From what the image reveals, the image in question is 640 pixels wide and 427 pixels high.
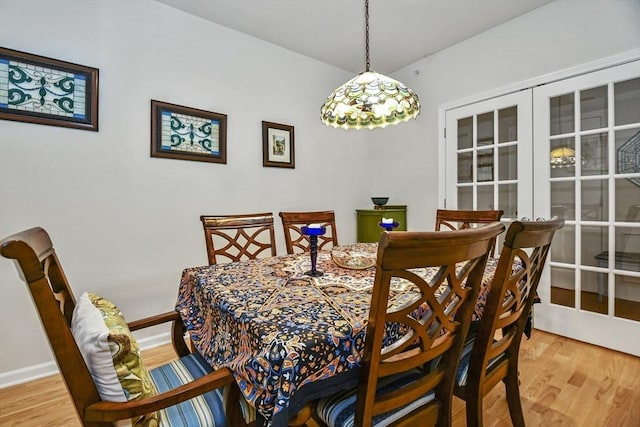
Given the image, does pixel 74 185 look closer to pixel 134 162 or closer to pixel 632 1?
pixel 134 162

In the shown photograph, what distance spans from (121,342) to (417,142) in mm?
3314

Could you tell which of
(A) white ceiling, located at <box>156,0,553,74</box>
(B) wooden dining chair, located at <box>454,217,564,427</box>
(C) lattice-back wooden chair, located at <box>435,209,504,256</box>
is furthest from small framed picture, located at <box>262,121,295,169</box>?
(B) wooden dining chair, located at <box>454,217,564,427</box>

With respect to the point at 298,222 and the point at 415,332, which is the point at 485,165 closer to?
the point at 298,222

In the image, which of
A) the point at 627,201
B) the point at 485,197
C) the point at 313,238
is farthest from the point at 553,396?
the point at 485,197

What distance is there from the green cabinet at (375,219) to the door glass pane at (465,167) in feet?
2.26

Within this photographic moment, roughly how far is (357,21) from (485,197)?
1.97m

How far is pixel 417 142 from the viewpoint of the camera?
3.46 metres

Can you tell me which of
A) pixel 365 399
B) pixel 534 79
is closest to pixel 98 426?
pixel 365 399

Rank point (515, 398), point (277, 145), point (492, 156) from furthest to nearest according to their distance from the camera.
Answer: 1. point (277, 145)
2. point (492, 156)
3. point (515, 398)

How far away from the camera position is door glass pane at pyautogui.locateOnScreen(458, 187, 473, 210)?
3.10m

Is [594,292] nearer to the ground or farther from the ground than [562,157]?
nearer to the ground

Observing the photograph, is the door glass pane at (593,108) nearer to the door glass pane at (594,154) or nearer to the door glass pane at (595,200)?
the door glass pane at (594,154)

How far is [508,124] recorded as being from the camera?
110 inches

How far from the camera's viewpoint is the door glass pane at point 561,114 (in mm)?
2434
